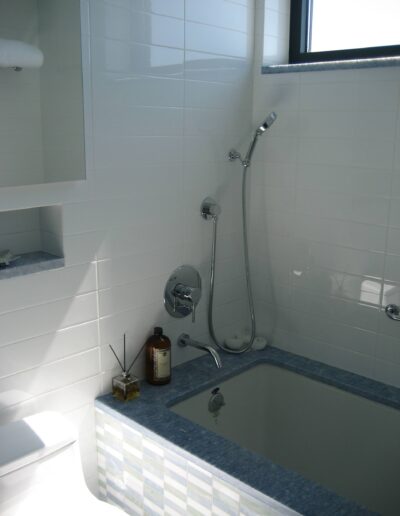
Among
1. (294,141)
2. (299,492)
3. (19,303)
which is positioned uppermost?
(294,141)

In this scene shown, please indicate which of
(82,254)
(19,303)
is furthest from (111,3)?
(19,303)

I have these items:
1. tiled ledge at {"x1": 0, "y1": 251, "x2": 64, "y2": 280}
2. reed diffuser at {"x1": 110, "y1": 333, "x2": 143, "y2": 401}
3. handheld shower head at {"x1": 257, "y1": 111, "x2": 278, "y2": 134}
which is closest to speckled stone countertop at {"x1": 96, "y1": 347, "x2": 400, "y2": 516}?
reed diffuser at {"x1": 110, "y1": 333, "x2": 143, "y2": 401}

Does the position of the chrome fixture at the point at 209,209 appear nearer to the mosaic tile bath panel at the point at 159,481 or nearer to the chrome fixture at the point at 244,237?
the chrome fixture at the point at 244,237

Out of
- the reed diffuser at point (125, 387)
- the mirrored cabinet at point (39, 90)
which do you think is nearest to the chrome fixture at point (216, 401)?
the reed diffuser at point (125, 387)

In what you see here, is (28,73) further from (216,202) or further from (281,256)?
(281,256)

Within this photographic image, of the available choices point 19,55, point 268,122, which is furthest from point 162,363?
point 19,55

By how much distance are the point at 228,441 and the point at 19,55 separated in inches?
53.3

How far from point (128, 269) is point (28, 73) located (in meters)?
0.76

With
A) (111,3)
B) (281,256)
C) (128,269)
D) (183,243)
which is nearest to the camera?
(111,3)

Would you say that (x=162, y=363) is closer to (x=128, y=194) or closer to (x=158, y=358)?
(x=158, y=358)

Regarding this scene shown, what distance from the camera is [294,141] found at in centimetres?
248

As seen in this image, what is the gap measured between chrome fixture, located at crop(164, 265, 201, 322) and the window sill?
0.90 m

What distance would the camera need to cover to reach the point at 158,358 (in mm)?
2266

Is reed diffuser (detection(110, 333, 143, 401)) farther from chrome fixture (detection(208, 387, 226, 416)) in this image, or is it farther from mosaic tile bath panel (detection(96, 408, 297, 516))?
chrome fixture (detection(208, 387, 226, 416))
